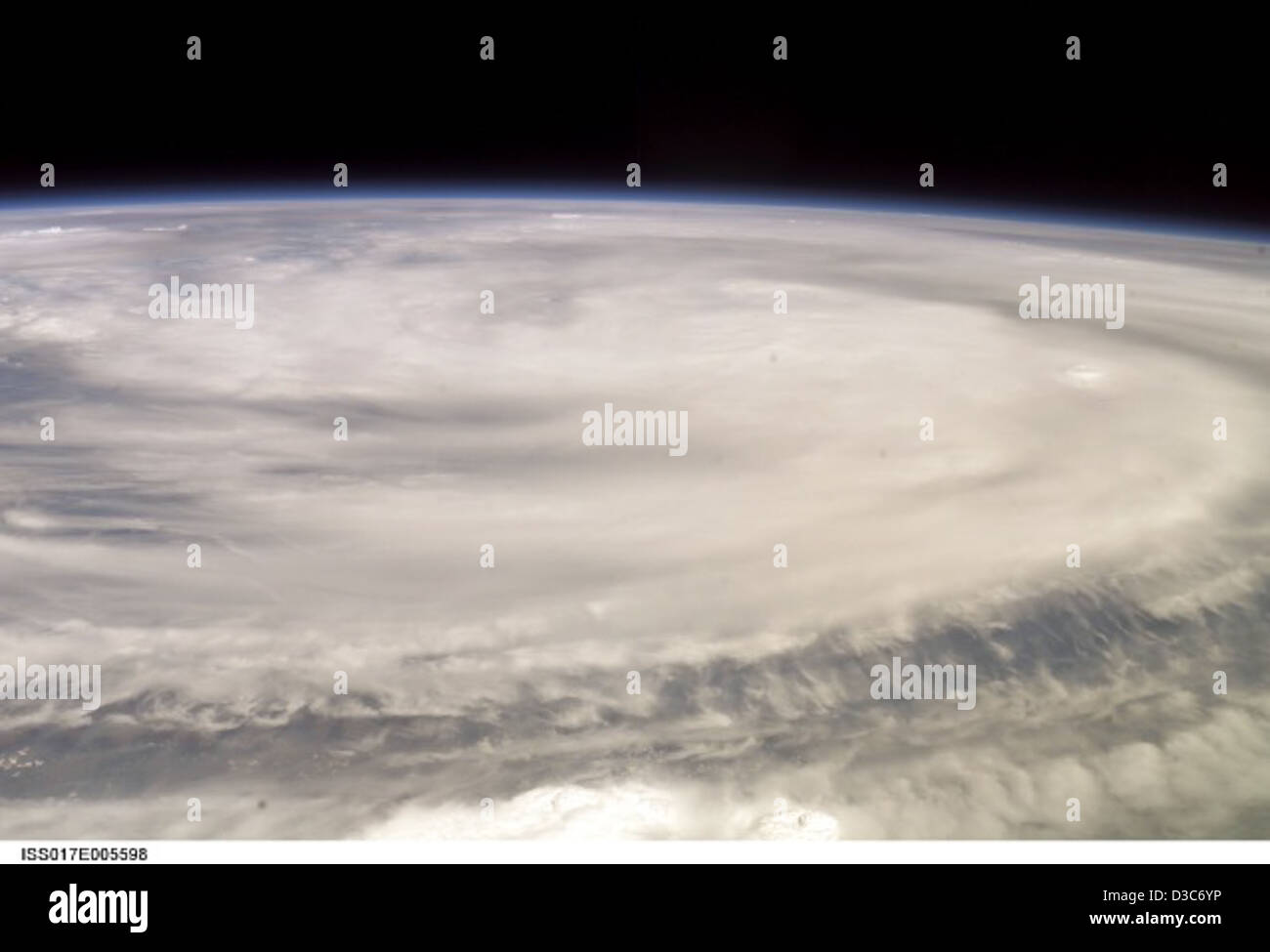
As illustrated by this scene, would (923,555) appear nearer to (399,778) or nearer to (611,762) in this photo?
(611,762)

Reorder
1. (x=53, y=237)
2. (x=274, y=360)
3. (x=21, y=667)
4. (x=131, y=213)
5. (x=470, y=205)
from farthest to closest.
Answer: (x=470, y=205) → (x=131, y=213) → (x=53, y=237) → (x=274, y=360) → (x=21, y=667)

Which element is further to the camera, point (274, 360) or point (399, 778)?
point (274, 360)

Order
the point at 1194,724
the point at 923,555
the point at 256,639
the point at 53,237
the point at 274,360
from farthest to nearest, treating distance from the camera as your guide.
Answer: the point at 53,237, the point at 274,360, the point at 923,555, the point at 256,639, the point at 1194,724

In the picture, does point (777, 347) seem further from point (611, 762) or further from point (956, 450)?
point (611, 762)

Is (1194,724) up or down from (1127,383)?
down

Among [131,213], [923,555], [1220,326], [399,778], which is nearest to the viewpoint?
[399,778]

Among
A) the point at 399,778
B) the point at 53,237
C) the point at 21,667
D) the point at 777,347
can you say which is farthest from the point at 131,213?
the point at 399,778

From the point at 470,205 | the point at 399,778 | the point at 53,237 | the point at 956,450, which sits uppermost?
the point at 470,205

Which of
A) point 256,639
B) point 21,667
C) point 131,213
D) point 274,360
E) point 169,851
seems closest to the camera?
point 169,851

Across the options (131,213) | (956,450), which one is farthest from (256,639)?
(131,213)
